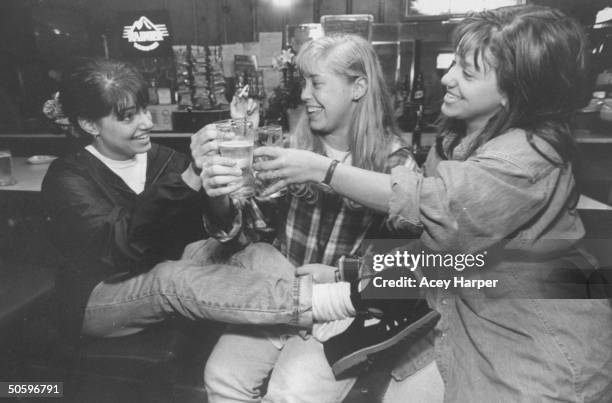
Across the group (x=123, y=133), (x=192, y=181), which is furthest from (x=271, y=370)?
(x=123, y=133)

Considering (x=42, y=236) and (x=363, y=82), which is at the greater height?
(x=363, y=82)

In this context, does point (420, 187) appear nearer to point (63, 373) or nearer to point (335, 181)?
point (335, 181)

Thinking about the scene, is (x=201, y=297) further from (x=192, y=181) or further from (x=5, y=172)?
(x=5, y=172)

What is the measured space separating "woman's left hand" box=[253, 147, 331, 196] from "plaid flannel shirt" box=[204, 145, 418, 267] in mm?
317

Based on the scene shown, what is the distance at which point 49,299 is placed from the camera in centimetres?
112

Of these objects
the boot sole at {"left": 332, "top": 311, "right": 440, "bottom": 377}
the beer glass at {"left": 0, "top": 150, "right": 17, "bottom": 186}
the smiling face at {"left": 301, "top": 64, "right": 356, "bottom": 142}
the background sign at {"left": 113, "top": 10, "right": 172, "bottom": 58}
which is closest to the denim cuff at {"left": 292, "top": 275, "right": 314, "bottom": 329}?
the boot sole at {"left": 332, "top": 311, "right": 440, "bottom": 377}

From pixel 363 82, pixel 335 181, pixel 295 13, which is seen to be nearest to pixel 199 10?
pixel 295 13

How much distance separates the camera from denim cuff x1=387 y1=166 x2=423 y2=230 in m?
0.69

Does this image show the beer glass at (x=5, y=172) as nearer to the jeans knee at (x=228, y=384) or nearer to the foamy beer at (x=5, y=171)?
the foamy beer at (x=5, y=171)

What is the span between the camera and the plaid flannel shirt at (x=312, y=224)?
110 cm

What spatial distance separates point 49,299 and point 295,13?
5.85 ft

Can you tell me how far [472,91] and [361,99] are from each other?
411 mm

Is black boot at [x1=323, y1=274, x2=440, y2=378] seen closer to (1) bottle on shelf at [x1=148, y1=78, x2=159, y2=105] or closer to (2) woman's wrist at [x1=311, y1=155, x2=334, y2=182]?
(2) woman's wrist at [x1=311, y1=155, x2=334, y2=182]

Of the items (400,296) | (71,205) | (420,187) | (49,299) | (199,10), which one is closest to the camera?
(420,187)
